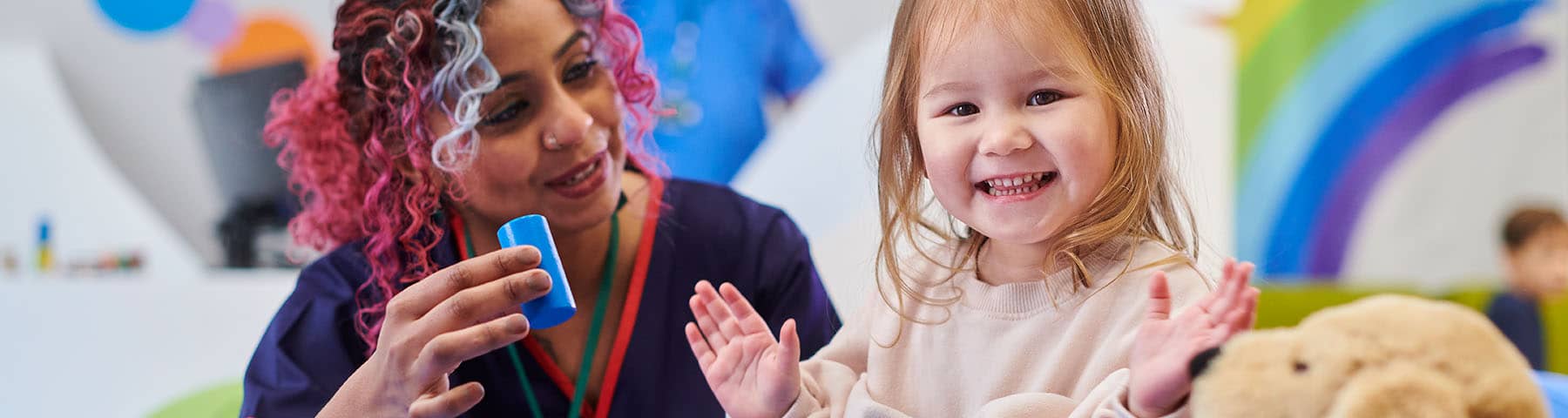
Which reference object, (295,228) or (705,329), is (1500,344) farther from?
(295,228)

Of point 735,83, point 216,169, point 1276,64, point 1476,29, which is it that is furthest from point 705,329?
point 1476,29

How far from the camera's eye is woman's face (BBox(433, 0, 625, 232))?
780 mm

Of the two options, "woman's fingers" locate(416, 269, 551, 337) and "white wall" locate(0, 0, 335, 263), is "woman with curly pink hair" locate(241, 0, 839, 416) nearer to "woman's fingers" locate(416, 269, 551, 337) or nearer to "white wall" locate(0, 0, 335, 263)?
"woman's fingers" locate(416, 269, 551, 337)

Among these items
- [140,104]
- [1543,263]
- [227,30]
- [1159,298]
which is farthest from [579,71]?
[1543,263]

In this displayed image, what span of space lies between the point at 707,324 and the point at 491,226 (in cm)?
19

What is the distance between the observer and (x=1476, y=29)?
2258mm

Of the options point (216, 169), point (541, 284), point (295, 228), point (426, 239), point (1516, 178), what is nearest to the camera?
point (541, 284)

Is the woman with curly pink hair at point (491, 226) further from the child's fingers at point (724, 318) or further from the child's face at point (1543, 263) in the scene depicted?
the child's face at point (1543, 263)

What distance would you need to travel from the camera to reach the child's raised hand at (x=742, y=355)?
0.72 meters

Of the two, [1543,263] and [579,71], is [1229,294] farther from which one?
[1543,263]

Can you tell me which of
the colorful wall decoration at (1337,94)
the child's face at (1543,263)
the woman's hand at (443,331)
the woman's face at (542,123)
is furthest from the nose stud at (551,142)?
the child's face at (1543,263)

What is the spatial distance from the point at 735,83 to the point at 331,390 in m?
0.47

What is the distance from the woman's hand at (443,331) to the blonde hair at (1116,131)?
0.75ft

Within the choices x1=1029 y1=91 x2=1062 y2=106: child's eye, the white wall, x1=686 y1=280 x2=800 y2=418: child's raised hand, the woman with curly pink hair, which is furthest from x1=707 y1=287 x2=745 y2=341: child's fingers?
the white wall
